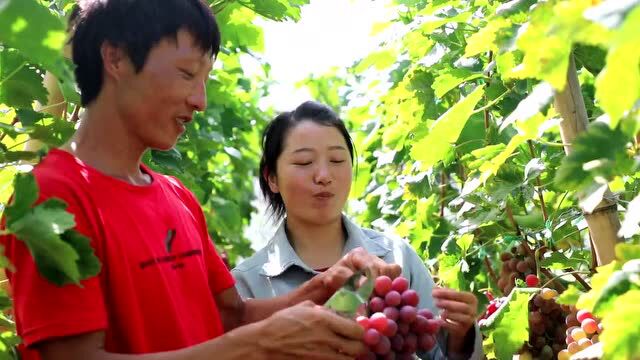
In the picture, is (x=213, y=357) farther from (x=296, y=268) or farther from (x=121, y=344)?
(x=296, y=268)

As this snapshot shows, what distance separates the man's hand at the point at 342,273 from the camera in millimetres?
2227

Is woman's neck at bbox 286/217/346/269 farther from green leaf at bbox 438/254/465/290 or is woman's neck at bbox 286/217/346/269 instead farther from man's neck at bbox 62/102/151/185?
man's neck at bbox 62/102/151/185

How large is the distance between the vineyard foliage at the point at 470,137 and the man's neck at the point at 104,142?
13cm

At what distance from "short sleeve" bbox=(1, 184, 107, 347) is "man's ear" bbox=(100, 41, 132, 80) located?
0.34 m

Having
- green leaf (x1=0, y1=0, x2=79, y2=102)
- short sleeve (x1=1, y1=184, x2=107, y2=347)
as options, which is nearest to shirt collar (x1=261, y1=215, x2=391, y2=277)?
short sleeve (x1=1, y1=184, x2=107, y2=347)

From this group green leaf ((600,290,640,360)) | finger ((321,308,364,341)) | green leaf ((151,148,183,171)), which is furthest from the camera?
green leaf ((151,148,183,171))

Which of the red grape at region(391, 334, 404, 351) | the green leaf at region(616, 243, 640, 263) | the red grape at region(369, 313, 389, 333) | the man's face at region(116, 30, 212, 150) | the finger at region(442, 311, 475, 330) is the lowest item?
the finger at region(442, 311, 475, 330)

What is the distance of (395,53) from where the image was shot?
3889mm

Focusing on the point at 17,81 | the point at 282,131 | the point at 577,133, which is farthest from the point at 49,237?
the point at 282,131

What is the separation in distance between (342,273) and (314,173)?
0.71 m

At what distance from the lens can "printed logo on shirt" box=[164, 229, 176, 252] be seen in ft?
6.58

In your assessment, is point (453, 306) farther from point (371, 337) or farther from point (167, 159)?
point (167, 159)

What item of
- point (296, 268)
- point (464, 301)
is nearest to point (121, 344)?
point (464, 301)

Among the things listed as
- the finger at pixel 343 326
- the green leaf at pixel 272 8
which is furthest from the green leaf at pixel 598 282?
the green leaf at pixel 272 8
